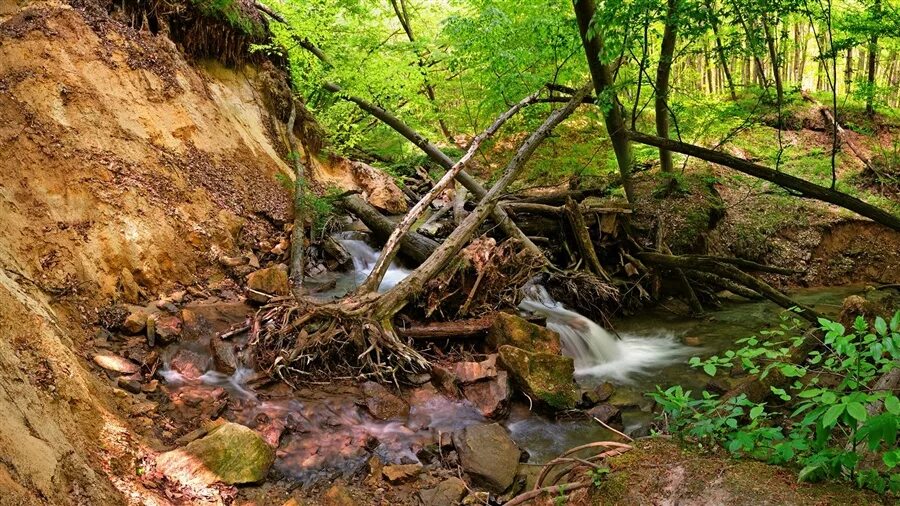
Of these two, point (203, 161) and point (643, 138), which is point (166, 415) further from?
point (643, 138)

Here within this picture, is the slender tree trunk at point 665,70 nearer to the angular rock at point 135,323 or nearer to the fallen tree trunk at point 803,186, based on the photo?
the fallen tree trunk at point 803,186

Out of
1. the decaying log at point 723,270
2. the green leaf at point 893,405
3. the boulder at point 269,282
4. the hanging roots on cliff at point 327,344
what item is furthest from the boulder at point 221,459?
the decaying log at point 723,270

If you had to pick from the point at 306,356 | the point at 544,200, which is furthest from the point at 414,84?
the point at 306,356

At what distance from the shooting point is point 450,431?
15.9 feet

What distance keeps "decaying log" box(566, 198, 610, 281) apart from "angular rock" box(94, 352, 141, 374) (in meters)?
6.70

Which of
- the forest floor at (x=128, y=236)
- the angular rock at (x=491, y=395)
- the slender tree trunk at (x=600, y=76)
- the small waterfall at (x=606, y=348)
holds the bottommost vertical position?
the small waterfall at (x=606, y=348)

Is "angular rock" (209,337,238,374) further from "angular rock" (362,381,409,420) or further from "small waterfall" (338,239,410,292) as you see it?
"small waterfall" (338,239,410,292)

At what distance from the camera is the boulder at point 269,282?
627cm

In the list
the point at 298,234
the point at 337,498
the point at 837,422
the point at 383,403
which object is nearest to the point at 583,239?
the point at 298,234

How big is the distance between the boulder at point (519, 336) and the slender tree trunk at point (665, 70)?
→ 2993 mm

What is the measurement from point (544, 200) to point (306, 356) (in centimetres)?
592

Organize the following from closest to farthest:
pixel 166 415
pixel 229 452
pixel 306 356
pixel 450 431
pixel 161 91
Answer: pixel 229 452, pixel 166 415, pixel 450 431, pixel 306 356, pixel 161 91

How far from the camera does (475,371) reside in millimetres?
5516

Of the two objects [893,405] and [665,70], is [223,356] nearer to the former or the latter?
[893,405]
